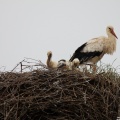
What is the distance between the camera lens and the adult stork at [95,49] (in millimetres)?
9555

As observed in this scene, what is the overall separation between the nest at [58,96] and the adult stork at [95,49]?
2776 millimetres

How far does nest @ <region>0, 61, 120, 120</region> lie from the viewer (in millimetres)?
6160

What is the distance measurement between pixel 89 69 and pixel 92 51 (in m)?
2.62

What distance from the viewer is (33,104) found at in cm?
615

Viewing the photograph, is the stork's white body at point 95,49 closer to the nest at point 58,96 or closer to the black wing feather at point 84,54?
the black wing feather at point 84,54

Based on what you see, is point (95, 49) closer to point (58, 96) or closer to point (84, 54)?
point (84, 54)

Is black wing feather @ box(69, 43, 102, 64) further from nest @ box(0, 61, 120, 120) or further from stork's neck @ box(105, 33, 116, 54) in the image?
nest @ box(0, 61, 120, 120)

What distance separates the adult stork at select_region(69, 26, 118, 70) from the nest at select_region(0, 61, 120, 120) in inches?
109

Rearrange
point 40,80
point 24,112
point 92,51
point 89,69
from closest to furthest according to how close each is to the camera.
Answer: point 24,112
point 40,80
point 89,69
point 92,51

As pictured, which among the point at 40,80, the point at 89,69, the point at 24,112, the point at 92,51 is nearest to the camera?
the point at 24,112

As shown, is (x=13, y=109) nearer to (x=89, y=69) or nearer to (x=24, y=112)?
(x=24, y=112)

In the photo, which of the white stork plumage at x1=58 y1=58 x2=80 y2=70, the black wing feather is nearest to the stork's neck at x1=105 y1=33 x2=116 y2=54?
the black wing feather

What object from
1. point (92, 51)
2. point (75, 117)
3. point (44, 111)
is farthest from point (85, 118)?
point (92, 51)

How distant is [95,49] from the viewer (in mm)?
9633
